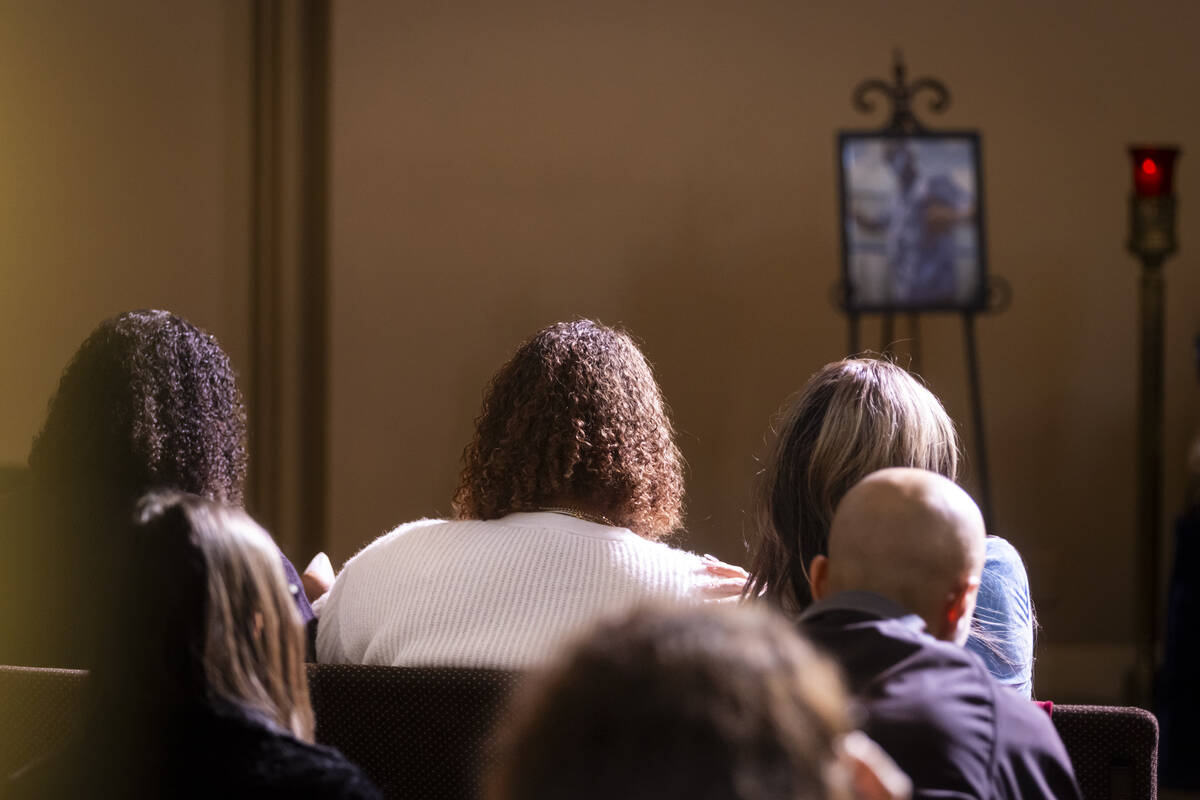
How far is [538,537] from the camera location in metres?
1.89

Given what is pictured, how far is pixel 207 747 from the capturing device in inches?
46.6

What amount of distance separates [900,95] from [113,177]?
8.09 feet

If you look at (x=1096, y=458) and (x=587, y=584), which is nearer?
(x=587, y=584)

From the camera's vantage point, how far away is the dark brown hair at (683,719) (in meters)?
0.79

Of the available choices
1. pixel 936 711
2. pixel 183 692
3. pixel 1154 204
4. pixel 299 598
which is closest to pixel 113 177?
pixel 299 598

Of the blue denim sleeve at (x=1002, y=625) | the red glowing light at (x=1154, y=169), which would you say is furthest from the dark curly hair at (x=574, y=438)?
the red glowing light at (x=1154, y=169)

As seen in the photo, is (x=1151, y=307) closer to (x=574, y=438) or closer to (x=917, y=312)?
(x=917, y=312)

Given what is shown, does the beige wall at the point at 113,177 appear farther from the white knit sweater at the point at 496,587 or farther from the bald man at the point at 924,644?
the bald man at the point at 924,644

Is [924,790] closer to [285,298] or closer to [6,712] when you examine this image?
[6,712]

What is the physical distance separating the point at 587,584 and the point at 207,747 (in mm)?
721

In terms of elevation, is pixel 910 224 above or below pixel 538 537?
above

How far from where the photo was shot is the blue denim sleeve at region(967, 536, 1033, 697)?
1.79 m

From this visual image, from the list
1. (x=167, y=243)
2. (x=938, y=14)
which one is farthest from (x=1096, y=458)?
(x=167, y=243)

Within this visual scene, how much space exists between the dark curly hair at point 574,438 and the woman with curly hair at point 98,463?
0.33 meters
